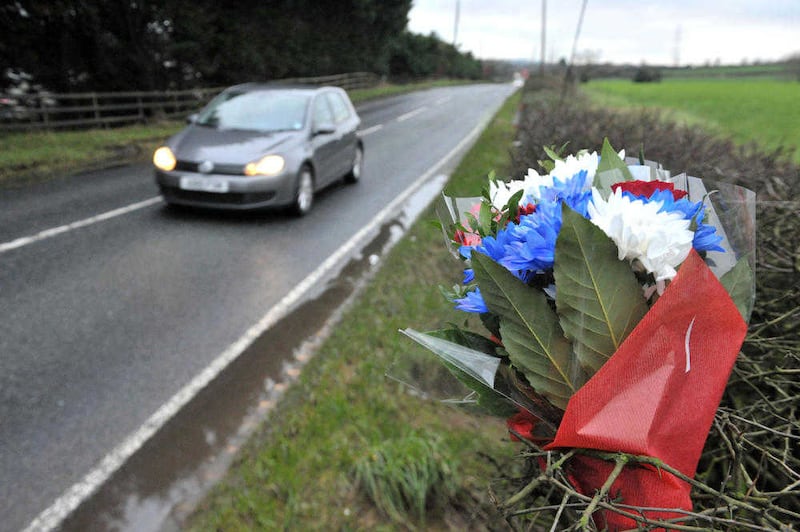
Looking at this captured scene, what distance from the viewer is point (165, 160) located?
7789 millimetres

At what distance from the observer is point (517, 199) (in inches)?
46.0

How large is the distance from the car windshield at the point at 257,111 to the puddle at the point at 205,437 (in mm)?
3838

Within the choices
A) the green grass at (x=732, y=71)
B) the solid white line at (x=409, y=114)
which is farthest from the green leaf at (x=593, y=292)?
the green grass at (x=732, y=71)

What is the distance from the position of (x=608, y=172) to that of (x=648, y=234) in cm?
28

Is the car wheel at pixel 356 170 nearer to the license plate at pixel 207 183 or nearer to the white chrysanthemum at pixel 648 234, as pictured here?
the license plate at pixel 207 183

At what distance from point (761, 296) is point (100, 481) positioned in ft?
10.2

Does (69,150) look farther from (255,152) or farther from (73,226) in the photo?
(255,152)

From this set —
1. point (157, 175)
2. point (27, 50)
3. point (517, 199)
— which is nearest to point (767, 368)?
point (517, 199)

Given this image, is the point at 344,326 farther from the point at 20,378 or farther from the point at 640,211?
the point at 640,211

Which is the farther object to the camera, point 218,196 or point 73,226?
point 218,196

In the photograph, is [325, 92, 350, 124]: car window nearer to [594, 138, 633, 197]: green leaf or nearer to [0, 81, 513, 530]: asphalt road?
[0, 81, 513, 530]: asphalt road

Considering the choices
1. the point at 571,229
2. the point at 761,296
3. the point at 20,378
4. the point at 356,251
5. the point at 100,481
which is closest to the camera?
the point at 571,229

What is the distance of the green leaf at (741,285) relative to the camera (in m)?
1.07

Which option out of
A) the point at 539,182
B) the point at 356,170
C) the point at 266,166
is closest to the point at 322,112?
the point at 356,170
